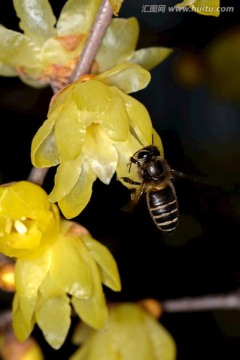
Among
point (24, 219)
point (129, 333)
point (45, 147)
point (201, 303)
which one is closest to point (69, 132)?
point (45, 147)

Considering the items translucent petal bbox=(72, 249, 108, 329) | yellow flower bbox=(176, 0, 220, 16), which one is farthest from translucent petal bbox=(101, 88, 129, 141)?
translucent petal bbox=(72, 249, 108, 329)

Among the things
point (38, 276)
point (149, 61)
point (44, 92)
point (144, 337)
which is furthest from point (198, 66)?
point (38, 276)

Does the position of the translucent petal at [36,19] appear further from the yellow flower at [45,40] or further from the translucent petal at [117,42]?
the translucent petal at [117,42]

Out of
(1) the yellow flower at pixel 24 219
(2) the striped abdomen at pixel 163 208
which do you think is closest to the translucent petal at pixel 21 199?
(1) the yellow flower at pixel 24 219

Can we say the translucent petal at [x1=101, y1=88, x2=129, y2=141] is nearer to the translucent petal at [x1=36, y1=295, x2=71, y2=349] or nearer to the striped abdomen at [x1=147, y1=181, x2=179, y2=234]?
the striped abdomen at [x1=147, y1=181, x2=179, y2=234]

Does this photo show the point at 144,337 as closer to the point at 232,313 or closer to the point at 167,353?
the point at 167,353

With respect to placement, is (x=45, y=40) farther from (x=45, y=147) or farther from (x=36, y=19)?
(x=45, y=147)
